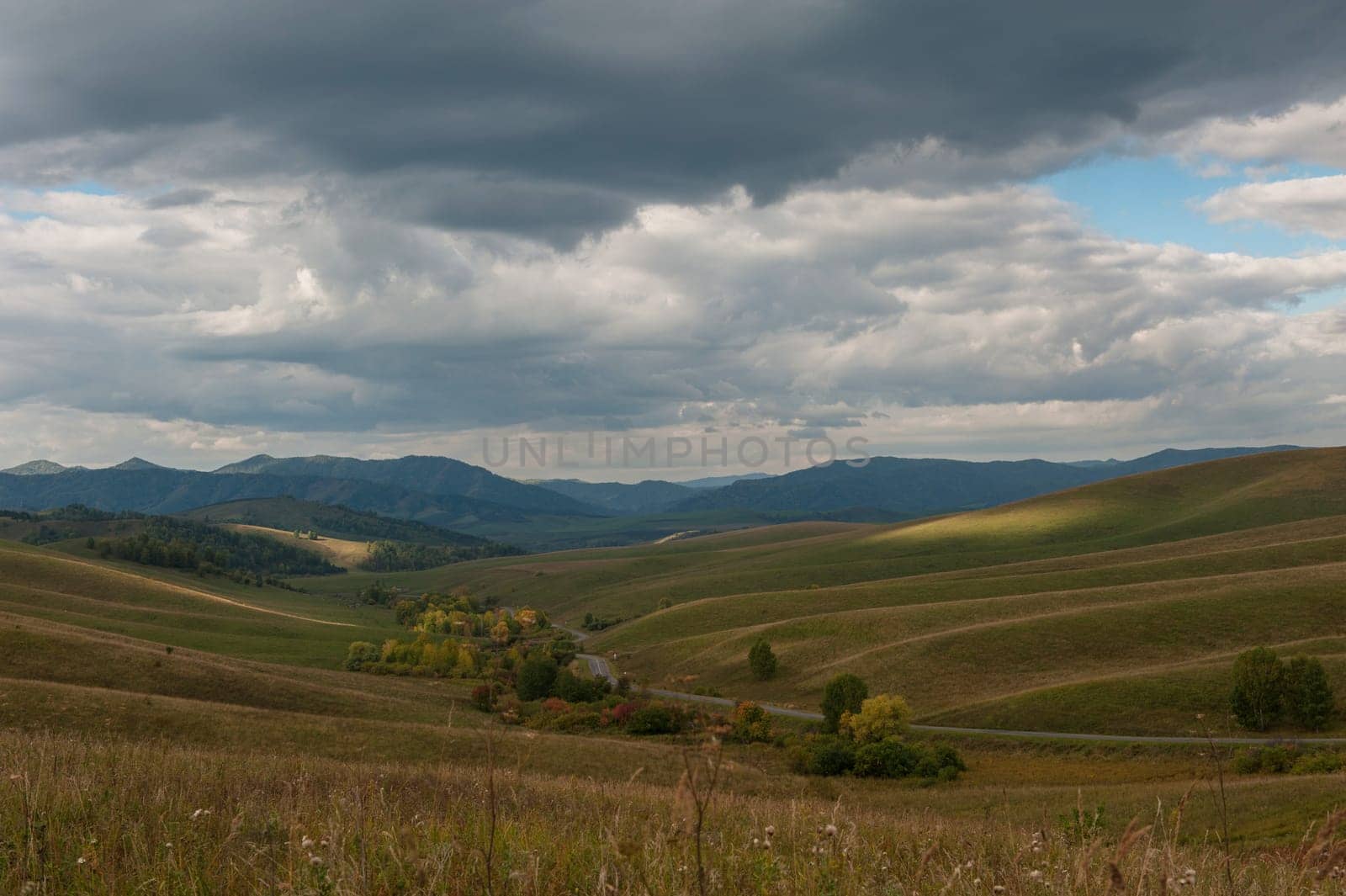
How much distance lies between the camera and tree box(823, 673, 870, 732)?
271 ft

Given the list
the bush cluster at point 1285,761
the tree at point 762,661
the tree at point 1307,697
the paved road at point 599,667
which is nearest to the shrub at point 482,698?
the paved road at point 599,667

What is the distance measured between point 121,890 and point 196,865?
1.74 ft

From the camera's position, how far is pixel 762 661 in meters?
113

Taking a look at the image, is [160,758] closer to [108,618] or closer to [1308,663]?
[1308,663]

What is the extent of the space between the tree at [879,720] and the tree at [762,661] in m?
35.1

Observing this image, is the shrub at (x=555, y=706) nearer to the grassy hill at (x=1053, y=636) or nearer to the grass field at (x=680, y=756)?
the grass field at (x=680, y=756)

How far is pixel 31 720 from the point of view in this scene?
37812mm

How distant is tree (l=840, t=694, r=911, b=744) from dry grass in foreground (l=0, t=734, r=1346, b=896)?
218ft

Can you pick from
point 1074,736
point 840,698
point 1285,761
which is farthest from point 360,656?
point 1285,761

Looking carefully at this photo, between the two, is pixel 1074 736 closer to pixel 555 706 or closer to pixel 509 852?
pixel 555 706

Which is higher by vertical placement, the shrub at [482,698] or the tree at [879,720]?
the tree at [879,720]

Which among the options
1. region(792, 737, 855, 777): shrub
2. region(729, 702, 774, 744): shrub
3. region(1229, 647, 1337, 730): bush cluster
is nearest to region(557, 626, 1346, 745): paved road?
region(1229, 647, 1337, 730): bush cluster

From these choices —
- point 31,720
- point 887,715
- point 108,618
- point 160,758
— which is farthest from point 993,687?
point 108,618

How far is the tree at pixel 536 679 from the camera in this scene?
10450 cm
